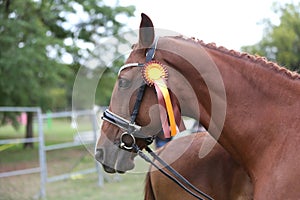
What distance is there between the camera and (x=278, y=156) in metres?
2.18

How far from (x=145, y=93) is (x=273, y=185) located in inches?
34.1

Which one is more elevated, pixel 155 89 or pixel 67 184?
pixel 155 89

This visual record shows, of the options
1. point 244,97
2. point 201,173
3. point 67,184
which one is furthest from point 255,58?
point 67,184

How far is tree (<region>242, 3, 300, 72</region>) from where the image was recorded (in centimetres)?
2173

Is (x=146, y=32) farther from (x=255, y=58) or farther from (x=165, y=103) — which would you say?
(x=255, y=58)

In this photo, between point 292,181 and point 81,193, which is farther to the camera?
point 81,193

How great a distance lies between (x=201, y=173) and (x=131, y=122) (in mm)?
700

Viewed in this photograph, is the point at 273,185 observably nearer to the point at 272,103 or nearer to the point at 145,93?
the point at 272,103

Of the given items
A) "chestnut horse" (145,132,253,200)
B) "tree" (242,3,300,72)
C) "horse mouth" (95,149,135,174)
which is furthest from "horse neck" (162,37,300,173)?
"tree" (242,3,300,72)

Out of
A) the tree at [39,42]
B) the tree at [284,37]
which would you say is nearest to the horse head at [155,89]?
the tree at [39,42]

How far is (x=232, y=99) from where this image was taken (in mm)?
2318

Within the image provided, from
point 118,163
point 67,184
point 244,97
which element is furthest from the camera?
point 67,184

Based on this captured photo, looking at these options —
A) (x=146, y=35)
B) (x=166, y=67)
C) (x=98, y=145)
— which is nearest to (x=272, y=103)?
(x=166, y=67)

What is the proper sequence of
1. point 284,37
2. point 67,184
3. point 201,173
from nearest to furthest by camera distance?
point 201,173, point 67,184, point 284,37
